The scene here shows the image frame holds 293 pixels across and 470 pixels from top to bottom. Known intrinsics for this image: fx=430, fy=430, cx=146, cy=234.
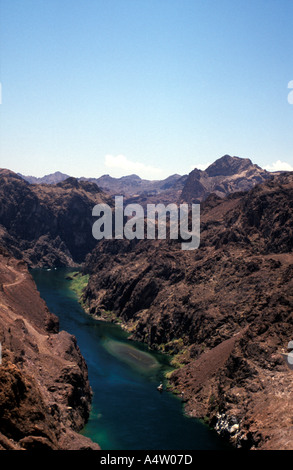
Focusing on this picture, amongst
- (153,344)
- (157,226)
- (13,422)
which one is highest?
(157,226)

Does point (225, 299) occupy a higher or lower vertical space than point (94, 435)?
higher

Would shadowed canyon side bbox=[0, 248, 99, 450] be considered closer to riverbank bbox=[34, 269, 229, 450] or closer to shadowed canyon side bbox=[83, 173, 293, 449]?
Result: riverbank bbox=[34, 269, 229, 450]

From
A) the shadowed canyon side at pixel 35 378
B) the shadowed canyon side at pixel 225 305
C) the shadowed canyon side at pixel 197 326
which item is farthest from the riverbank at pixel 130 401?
the shadowed canyon side at pixel 35 378

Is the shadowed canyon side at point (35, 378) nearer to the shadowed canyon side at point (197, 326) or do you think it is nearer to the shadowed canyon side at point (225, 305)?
the shadowed canyon side at point (197, 326)

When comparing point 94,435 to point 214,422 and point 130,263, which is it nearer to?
point 214,422

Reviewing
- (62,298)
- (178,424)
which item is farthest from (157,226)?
(178,424)

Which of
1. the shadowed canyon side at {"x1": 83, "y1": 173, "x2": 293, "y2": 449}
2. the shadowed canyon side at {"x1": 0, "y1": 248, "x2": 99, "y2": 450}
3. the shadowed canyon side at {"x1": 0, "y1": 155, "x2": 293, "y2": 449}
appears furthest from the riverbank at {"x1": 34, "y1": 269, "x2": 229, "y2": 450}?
the shadowed canyon side at {"x1": 0, "y1": 248, "x2": 99, "y2": 450}

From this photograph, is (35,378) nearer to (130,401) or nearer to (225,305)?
(130,401)
